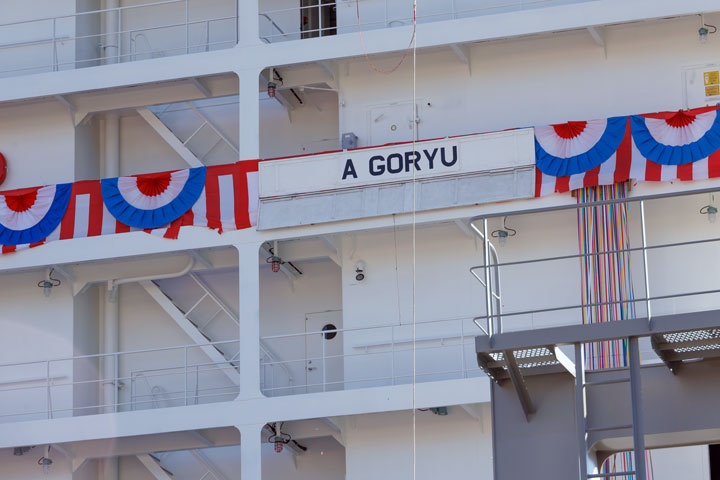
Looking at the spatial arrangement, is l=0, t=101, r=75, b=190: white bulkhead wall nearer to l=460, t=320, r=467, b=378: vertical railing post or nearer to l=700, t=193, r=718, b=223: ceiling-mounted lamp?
l=460, t=320, r=467, b=378: vertical railing post

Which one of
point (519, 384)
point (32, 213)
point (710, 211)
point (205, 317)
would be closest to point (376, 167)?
point (205, 317)

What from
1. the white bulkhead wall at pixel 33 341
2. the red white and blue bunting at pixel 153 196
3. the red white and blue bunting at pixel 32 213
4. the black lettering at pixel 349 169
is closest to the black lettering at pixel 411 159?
the black lettering at pixel 349 169

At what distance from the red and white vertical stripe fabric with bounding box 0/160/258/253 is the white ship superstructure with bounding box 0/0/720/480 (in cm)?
3

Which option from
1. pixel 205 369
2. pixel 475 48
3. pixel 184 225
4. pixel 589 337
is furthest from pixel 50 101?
pixel 589 337

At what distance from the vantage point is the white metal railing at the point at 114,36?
824 inches

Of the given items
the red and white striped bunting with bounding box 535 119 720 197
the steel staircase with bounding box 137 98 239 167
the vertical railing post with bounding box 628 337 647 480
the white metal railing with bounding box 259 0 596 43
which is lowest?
the vertical railing post with bounding box 628 337 647 480

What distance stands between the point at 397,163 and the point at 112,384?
5.01 metres

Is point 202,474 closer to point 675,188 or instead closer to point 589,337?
point 675,188

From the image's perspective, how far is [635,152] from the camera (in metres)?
17.9

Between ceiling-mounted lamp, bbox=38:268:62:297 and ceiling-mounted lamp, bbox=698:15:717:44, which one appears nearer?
ceiling-mounted lamp, bbox=698:15:717:44

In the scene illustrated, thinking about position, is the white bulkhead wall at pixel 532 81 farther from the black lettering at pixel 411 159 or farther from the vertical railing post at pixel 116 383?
the vertical railing post at pixel 116 383

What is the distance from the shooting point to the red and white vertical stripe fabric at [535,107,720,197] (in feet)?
58.2

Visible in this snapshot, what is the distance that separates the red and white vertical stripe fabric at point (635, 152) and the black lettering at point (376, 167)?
1.91 m

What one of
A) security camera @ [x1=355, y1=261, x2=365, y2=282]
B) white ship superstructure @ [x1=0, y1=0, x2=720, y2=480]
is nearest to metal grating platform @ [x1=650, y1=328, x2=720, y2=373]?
white ship superstructure @ [x1=0, y1=0, x2=720, y2=480]
